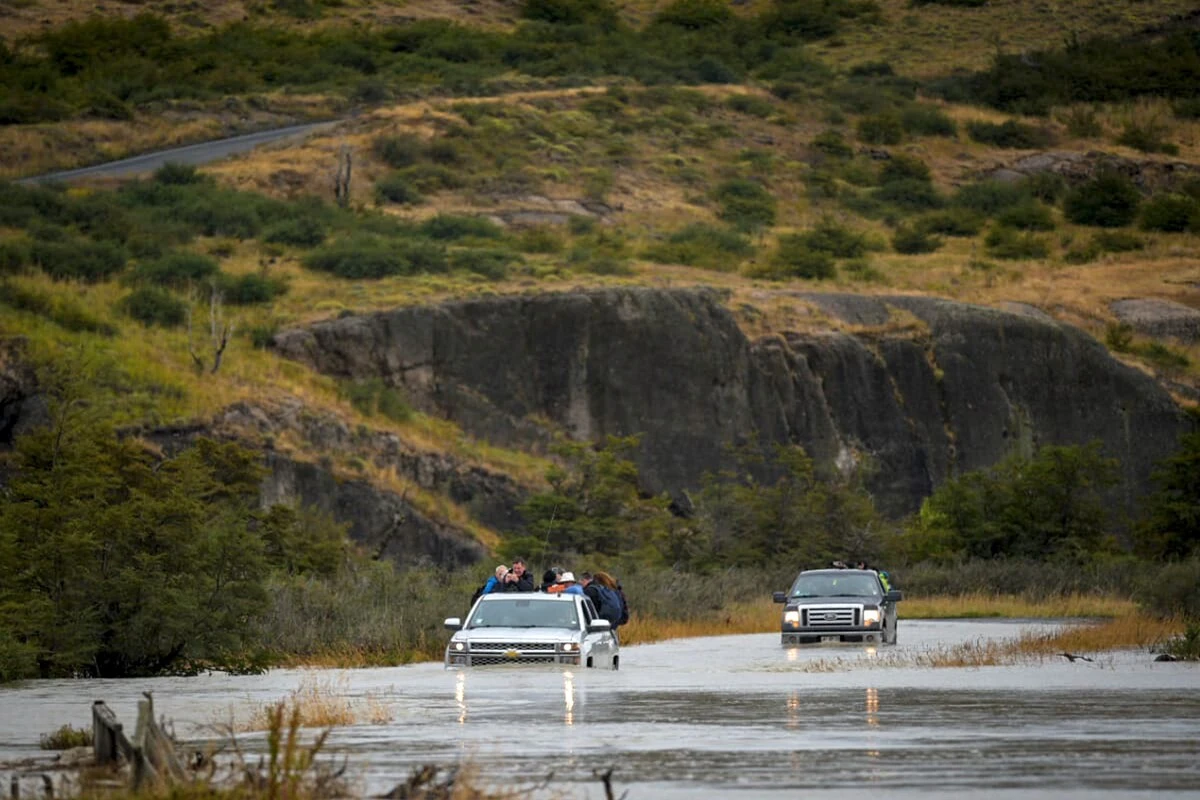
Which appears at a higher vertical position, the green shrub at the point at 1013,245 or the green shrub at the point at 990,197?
the green shrub at the point at 990,197

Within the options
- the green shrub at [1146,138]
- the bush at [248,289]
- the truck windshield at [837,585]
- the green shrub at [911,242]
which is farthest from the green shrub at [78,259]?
the green shrub at [1146,138]

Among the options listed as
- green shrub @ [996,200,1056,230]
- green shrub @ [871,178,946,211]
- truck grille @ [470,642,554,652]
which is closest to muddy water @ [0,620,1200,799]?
truck grille @ [470,642,554,652]

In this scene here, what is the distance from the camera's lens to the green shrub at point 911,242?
91.8m

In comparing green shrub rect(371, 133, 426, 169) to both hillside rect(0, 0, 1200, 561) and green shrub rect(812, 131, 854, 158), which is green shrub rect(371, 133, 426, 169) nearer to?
hillside rect(0, 0, 1200, 561)

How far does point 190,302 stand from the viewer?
2576 inches

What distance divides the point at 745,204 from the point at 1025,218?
39.9 ft

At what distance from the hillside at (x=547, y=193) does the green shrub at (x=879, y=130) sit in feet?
0.60

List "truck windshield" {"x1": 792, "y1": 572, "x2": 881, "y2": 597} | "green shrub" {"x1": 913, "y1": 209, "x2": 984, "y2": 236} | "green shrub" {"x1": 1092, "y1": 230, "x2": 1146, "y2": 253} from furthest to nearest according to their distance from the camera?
"green shrub" {"x1": 913, "y1": 209, "x2": 984, "y2": 236} < "green shrub" {"x1": 1092, "y1": 230, "x2": 1146, "y2": 253} < "truck windshield" {"x1": 792, "y1": 572, "x2": 881, "y2": 597}

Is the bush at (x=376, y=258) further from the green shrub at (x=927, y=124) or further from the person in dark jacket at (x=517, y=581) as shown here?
the person in dark jacket at (x=517, y=581)

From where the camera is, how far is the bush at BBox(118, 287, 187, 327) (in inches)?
2569

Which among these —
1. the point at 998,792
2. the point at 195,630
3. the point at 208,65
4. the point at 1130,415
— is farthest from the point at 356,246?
the point at 998,792

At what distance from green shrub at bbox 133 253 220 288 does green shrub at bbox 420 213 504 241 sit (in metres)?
11.8

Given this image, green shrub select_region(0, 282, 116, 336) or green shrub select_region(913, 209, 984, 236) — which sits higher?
green shrub select_region(0, 282, 116, 336)

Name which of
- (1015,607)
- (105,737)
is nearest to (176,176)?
(1015,607)
